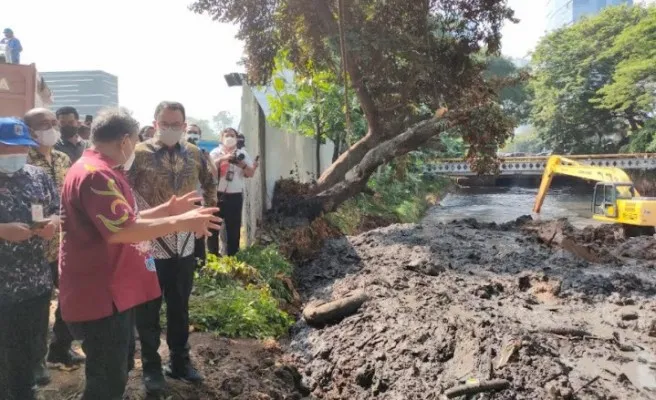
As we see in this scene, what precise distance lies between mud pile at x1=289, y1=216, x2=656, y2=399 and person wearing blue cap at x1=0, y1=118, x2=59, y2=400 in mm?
2511

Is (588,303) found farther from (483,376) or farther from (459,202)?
(459,202)

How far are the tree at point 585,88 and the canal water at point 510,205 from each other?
11.2ft

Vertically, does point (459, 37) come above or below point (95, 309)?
above

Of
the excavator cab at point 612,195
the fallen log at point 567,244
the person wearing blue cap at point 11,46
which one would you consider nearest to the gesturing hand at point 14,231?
the person wearing blue cap at point 11,46

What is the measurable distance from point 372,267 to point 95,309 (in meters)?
5.55

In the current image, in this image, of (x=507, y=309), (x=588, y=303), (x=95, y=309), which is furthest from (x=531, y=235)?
(x=95, y=309)

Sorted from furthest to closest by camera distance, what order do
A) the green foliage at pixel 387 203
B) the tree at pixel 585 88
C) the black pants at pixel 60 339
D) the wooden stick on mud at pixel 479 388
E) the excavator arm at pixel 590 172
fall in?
the tree at pixel 585 88
the excavator arm at pixel 590 172
the green foliage at pixel 387 203
the wooden stick on mud at pixel 479 388
the black pants at pixel 60 339

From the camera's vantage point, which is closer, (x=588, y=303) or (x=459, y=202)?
(x=588, y=303)

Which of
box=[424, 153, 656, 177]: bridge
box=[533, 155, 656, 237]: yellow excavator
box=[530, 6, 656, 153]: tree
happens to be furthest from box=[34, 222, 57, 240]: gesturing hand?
box=[530, 6, 656, 153]: tree

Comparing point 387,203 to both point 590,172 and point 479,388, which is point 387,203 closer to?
point 590,172

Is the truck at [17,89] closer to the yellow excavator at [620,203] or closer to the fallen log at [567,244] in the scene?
the fallen log at [567,244]

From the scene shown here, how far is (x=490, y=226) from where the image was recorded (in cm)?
1258

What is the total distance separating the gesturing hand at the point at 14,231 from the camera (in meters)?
2.63

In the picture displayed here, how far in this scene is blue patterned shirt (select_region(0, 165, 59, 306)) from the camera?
2727 mm
